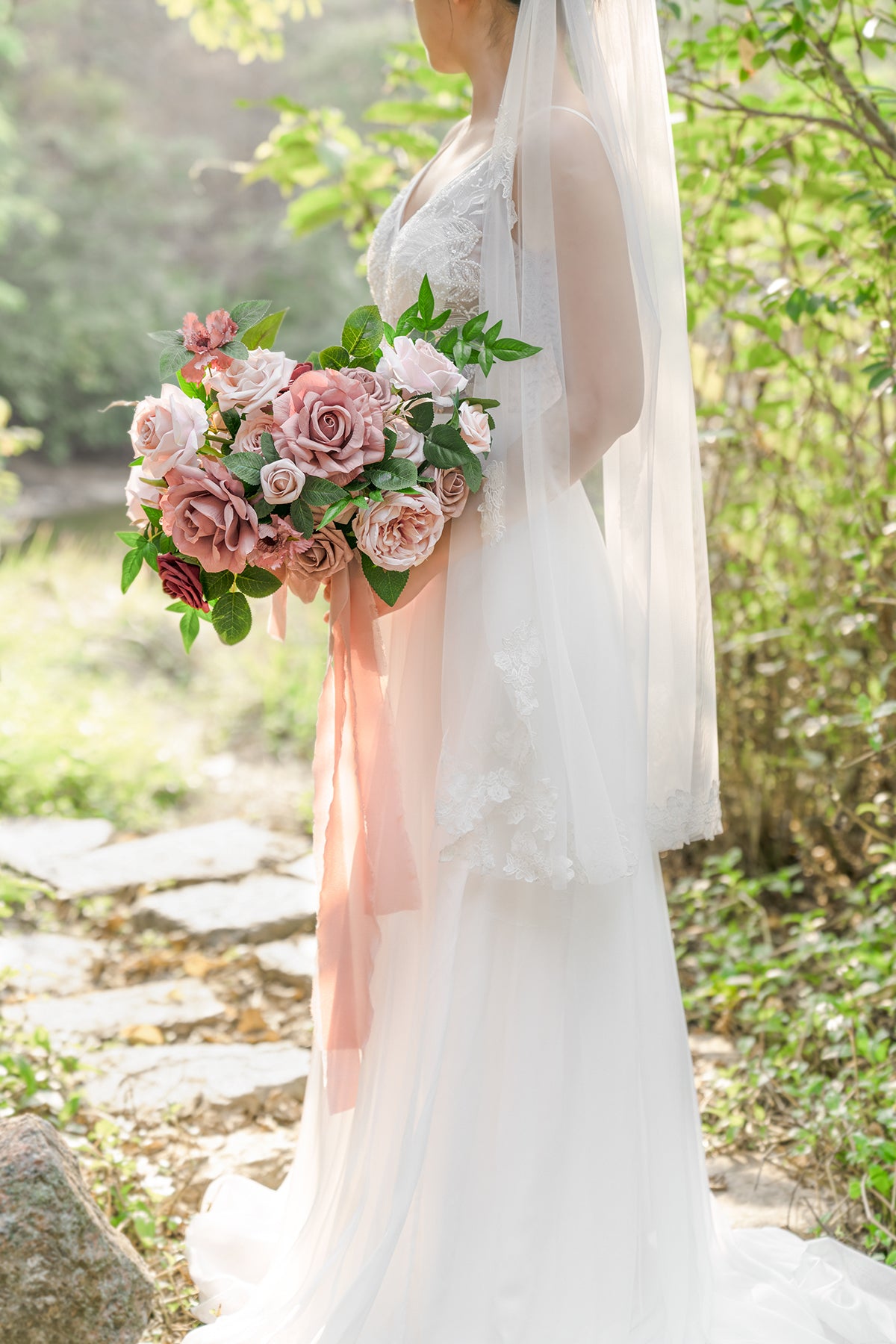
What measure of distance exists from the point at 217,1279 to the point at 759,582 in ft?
8.26

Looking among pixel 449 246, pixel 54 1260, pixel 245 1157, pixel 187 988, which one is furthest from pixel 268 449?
pixel 187 988

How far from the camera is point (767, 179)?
304 cm

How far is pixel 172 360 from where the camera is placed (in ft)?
5.32

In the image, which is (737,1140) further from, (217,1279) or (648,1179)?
(217,1279)

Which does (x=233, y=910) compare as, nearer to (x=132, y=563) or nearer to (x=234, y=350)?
(x=132, y=563)

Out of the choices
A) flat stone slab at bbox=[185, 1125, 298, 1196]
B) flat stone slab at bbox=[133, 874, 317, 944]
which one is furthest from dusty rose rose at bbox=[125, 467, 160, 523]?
flat stone slab at bbox=[133, 874, 317, 944]

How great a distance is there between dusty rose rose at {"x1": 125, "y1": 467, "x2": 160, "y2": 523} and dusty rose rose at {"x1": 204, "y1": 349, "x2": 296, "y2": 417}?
7.1 inches

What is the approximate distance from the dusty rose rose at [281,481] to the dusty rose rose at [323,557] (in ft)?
0.23

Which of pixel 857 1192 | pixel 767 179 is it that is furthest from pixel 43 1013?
pixel 767 179

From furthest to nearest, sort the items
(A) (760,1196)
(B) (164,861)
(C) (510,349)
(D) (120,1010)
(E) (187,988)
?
(B) (164,861) < (E) (187,988) < (D) (120,1010) < (A) (760,1196) < (C) (510,349)

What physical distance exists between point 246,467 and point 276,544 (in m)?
0.12

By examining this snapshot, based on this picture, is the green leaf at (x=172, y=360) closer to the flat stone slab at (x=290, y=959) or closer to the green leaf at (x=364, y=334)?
the green leaf at (x=364, y=334)

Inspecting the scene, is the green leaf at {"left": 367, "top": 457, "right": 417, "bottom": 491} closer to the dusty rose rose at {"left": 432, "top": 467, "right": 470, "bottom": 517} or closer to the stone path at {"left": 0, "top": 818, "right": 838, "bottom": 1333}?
the dusty rose rose at {"left": 432, "top": 467, "right": 470, "bottom": 517}

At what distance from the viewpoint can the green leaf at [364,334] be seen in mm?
1617
